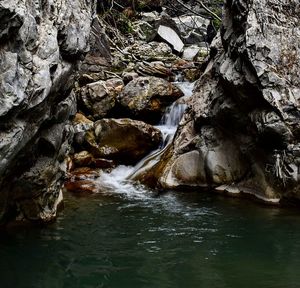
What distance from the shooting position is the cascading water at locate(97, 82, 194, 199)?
11211 mm

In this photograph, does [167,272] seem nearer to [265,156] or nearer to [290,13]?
[265,156]

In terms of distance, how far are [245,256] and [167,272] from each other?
4.13 feet

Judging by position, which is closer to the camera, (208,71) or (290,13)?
(290,13)

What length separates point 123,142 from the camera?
12711mm

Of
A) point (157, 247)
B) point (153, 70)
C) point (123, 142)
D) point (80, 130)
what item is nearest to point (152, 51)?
point (153, 70)

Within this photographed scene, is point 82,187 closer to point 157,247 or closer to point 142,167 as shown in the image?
point 142,167

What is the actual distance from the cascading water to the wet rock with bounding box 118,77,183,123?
0.25m

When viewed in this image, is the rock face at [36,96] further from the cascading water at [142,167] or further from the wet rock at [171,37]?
the wet rock at [171,37]

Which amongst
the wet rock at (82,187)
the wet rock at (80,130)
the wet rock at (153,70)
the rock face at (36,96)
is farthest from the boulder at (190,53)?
the rock face at (36,96)

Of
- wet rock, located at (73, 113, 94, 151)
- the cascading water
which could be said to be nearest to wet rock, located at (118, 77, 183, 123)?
the cascading water

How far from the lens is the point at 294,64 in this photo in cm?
1015

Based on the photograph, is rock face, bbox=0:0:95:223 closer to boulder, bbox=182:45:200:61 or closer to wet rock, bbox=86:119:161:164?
wet rock, bbox=86:119:161:164

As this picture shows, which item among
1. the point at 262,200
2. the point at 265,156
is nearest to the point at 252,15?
the point at 265,156

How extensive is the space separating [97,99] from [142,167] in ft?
11.0
